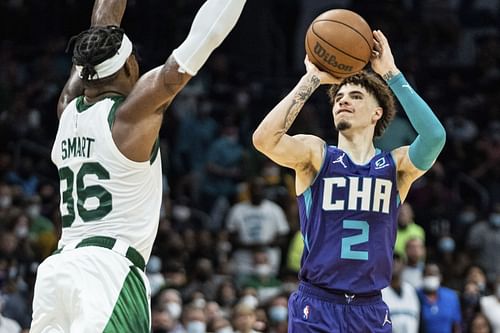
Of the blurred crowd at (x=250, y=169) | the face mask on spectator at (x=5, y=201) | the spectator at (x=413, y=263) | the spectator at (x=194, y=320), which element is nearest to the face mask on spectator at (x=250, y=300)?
the blurred crowd at (x=250, y=169)

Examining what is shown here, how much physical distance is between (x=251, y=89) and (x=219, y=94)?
0.66 m

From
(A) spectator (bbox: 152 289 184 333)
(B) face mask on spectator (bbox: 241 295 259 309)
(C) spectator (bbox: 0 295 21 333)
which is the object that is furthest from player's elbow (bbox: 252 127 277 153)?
(B) face mask on spectator (bbox: 241 295 259 309)

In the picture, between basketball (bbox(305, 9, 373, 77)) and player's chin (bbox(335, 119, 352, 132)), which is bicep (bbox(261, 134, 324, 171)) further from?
basketball (bbox(305, 9, 373, 77))

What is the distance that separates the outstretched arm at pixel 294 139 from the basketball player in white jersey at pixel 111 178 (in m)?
0.74

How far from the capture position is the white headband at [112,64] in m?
6.22

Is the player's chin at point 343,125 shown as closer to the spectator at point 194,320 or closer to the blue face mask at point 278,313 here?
the spectator at point 194,320

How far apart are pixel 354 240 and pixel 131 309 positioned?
1.44m

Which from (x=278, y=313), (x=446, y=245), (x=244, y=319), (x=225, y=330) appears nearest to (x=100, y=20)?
(x=244, y=319)

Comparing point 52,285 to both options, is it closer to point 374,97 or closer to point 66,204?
point 66,204

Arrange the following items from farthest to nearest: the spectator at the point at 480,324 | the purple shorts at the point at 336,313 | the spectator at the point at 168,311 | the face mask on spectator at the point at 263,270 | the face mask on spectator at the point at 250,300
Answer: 1. the face mask on spectator at the point at 263,270
2. the spectator at the point at 480,324
3. the face mask on spectator at the point at 250,300
4. the spectator at the point at 168,311
5. the purple shorts at the point at 336,313

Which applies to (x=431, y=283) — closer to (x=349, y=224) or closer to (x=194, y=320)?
(x=194, y=320)

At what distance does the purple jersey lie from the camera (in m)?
6.65

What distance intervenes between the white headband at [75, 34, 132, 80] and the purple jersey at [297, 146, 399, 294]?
1.36 m

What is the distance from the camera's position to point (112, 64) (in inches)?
245
